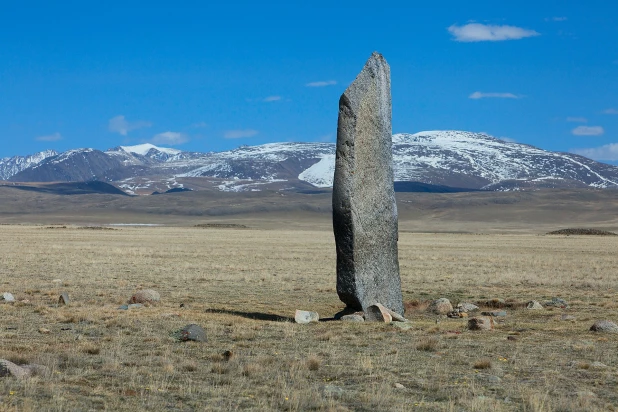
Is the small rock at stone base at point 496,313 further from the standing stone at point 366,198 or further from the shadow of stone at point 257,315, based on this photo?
the shadow of stone at point 257,315

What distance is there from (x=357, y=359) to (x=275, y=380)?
1.92 meters

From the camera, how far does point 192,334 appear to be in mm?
13312

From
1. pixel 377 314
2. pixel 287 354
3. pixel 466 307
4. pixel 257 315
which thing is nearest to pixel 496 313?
pixel 466 307

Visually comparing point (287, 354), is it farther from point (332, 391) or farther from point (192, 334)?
point (332, 391)

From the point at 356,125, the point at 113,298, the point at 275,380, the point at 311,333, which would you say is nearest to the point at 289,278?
the point at 113,298

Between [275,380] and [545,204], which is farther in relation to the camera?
[545,204]

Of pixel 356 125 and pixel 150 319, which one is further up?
pixel 356 125

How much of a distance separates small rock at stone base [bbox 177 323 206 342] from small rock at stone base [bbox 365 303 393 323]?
14.8 ft

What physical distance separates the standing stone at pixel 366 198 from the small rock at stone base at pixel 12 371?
8674 mm

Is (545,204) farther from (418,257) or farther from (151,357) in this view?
(151,357)

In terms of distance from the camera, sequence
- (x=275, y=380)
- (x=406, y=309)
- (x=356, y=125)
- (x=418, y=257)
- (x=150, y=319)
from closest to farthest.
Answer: (x=275, y=380) → (x=150, y=319) → (x=356, y=125) → (x=406, y=309) → (x=418, y=257)

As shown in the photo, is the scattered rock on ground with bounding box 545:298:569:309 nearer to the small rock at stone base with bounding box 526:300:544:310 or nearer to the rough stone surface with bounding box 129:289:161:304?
the small rock at stone base with bounding box 526:300:544:310

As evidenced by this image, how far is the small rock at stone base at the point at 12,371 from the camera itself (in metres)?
9.92

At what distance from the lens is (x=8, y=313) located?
16703mm
